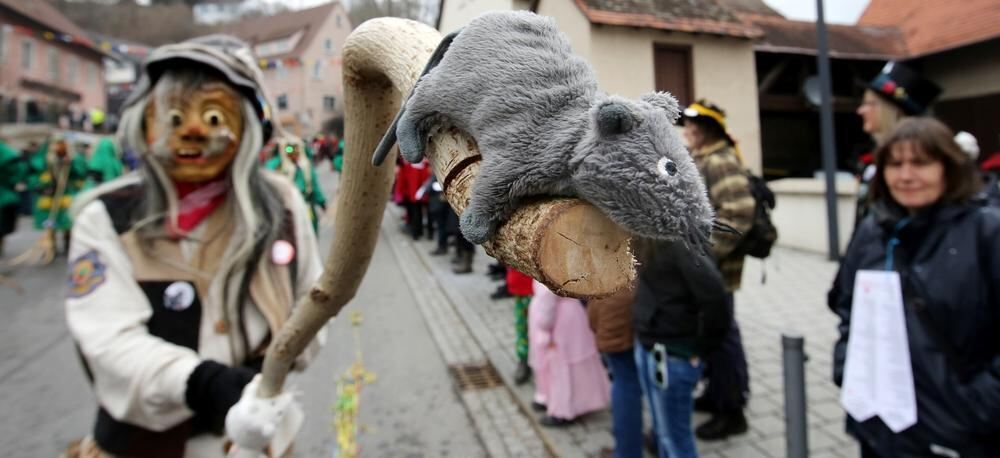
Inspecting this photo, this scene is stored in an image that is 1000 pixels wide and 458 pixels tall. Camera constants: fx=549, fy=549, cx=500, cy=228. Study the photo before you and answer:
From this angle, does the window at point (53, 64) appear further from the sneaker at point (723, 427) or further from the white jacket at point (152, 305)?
the sneaker at point (723, 427)

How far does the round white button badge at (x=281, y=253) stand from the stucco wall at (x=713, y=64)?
15.7 ft

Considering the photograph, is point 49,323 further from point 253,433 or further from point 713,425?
point 713,425

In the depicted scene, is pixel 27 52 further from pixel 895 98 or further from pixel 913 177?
pixel 913 177

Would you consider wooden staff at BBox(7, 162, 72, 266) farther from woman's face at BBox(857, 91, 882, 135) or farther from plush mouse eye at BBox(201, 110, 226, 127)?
woman's face at BBox(857, 91, 882, 135)

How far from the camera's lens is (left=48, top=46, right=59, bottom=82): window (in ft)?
88.2

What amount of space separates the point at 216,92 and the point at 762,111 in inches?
383

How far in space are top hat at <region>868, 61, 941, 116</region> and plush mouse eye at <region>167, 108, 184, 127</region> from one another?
12.2ft

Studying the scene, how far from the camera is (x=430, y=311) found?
6.12 metres

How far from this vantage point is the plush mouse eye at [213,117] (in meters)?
1.70

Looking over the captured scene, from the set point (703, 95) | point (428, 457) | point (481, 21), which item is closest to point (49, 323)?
point (428, 457)

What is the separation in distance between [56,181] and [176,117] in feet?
32.1

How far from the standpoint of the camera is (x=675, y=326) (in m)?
2.41

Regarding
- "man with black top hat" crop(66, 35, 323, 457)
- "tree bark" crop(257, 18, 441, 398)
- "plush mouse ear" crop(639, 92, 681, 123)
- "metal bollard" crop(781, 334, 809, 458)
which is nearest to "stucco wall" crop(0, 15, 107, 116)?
"man with black top hat" crop(66, 35, 323, 457)

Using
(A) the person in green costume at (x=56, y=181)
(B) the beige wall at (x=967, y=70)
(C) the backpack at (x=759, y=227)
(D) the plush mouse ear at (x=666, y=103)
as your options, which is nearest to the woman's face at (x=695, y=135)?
(C) the backpack at (x=759, y=227)
